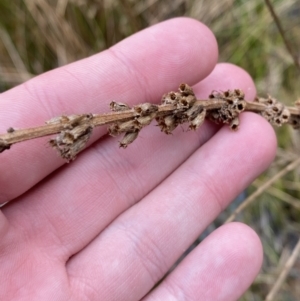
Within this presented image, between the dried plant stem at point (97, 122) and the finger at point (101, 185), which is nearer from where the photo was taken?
the dried plant stem at point (97, 122)

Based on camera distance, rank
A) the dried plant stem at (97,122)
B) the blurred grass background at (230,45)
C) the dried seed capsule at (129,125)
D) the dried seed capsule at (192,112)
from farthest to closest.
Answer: the blurred grass background at (230,45)
the dried seed capsule at (192,112)
the dried seed capsule at (129,125)
the dried plant stem at (97,122)

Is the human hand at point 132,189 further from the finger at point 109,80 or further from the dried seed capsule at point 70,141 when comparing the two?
the dried seed capsule at point 70,141

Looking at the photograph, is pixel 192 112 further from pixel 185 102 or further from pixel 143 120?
pixel 143 120

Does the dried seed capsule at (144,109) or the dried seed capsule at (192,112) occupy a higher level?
the dried seed capsule at (144,109)

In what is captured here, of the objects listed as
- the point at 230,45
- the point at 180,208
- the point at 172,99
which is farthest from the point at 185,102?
the point at 230,45

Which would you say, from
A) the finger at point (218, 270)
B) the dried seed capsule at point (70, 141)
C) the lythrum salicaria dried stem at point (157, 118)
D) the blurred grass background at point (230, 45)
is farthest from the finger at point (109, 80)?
the blurred grass background at point (230, 45)

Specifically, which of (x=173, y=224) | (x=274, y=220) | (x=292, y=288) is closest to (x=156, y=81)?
(x=173, y=224)
